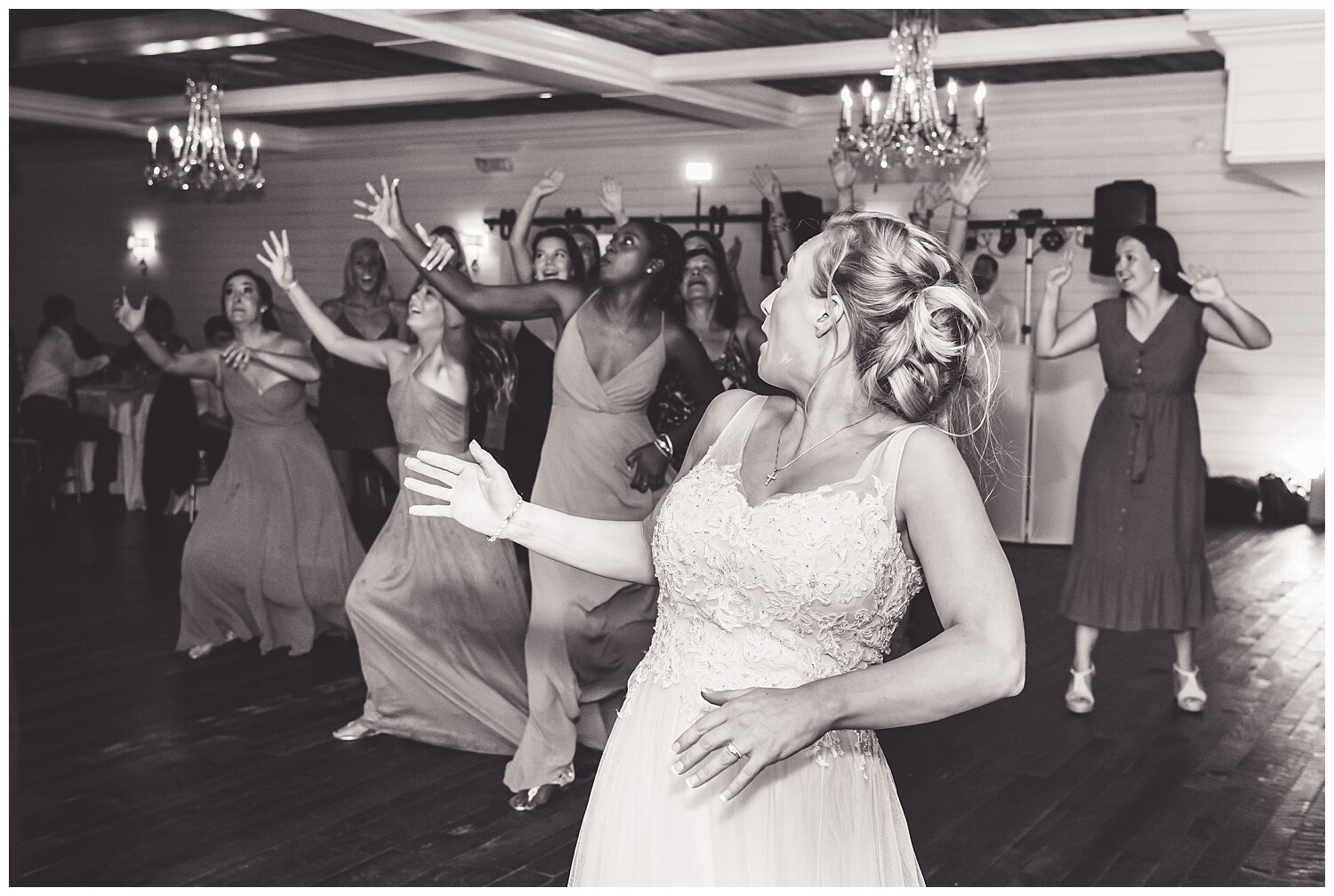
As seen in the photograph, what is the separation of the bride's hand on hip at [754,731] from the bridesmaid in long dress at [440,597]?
2926 millimetres

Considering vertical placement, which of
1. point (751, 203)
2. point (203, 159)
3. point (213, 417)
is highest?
point (203, 159)

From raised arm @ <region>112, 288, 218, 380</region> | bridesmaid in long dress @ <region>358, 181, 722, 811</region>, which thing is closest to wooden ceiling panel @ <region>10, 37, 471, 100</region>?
raised arm @ <region>112, 288, 218, 380</region>

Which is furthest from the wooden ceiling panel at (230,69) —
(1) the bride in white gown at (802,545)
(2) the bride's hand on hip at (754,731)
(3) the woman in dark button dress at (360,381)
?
(2) the bride's hand on hip at (754,731)

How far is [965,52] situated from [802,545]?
6.86m

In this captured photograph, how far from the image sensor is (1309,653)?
568cm

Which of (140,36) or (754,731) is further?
(140,36)

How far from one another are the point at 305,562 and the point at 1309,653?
4121 millimetres

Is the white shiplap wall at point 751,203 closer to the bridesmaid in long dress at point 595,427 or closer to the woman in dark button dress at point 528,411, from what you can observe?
the woman in dark button dress at point 528,411

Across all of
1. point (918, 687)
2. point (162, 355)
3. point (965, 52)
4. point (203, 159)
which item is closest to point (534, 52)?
point (203, 159)

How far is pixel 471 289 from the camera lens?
3934mm

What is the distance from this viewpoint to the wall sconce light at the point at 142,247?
1400 cm

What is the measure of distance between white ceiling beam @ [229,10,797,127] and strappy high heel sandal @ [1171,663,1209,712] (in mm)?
4214

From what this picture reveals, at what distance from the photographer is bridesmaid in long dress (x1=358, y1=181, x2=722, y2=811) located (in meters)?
3.94

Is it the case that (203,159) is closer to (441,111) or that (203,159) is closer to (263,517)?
(263,517)
